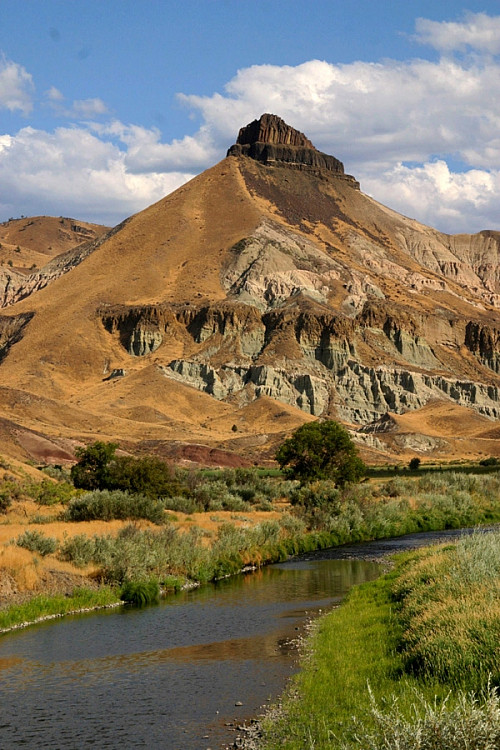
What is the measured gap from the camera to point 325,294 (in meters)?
163

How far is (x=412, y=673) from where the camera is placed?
1339 centimetres

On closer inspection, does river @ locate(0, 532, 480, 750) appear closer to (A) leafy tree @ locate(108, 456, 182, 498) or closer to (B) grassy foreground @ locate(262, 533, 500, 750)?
(B) grassy foreground @ locate(262, 533, 500, 750)

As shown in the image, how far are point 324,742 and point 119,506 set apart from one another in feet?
80.7

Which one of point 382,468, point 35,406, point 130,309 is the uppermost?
point 130,309

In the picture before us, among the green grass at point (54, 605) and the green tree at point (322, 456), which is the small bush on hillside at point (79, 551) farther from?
the green tree at point (322, 456)

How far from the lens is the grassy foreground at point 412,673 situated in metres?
8.69

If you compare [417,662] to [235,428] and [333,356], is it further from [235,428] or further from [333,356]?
[333,356]

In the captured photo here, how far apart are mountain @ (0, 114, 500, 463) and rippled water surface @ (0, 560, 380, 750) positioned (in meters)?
70.7

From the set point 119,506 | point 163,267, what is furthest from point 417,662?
point 163,267

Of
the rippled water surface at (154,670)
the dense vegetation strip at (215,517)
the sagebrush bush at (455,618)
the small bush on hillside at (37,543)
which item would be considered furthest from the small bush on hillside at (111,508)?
the sagebrush bush at (455,618)

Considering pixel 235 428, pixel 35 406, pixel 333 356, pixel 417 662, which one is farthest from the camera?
pixel 333 356

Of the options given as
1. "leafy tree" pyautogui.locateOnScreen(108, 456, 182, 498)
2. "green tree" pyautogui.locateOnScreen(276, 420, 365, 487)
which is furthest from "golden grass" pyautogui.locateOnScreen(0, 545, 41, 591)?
"green tree" pyautogui.locateOnScreen(276, 420, 365, 487)

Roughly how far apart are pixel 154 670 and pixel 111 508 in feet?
59.5

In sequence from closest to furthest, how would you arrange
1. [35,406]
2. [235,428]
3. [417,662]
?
[417,662], [35,406], [235,428]
